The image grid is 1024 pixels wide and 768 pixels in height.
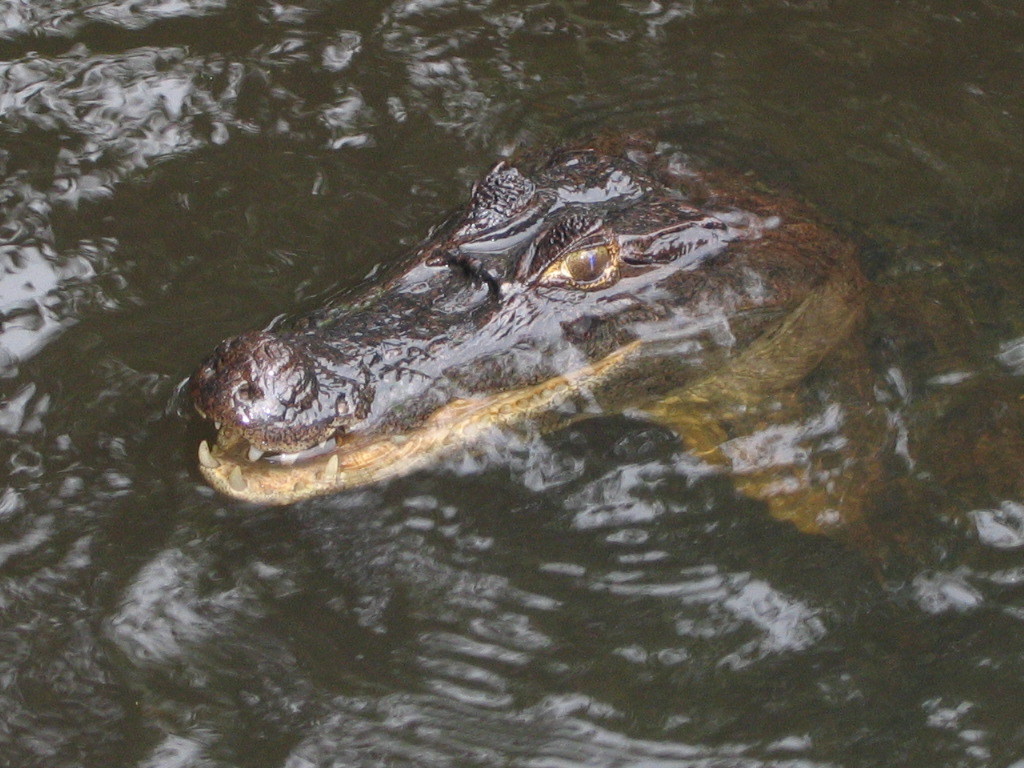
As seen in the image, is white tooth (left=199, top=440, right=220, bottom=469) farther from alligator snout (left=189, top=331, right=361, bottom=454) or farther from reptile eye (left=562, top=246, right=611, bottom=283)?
reptile eye (left=562, top=246, right=611, bottom=283)

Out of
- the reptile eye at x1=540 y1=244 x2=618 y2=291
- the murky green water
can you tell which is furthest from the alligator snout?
the reptile eye at x1=540 y1=244 x2=618 y2=291

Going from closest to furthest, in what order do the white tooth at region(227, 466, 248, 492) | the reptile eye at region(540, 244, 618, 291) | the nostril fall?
the nostril, the white tooth at region(227, 466, 248, 492), the reptile eye at region(540, 244, 618, 291)

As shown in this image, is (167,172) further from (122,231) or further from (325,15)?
(325,15)

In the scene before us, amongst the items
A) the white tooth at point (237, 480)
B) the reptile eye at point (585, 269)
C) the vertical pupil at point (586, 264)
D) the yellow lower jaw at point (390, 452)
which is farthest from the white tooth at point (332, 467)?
the vertical pupil at point (586, 264)

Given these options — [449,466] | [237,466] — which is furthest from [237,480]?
[449,466]

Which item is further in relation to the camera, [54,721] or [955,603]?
[955,603]

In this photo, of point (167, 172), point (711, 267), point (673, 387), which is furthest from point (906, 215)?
point (167, 172)

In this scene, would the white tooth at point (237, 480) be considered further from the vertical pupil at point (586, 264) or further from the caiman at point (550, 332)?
the vertical pupil at point (586, 264)

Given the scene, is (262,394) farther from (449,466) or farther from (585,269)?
(585,269)
